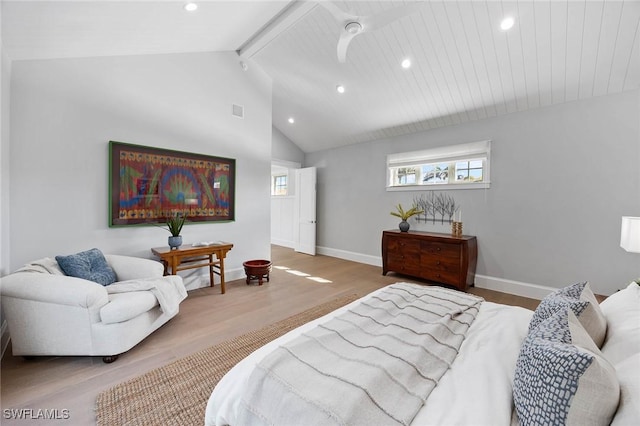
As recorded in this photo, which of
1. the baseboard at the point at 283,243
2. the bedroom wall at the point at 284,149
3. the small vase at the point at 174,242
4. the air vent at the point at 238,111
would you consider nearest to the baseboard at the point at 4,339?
the small vase at the point at 174,242

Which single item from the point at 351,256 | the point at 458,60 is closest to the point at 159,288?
the point at 351,256

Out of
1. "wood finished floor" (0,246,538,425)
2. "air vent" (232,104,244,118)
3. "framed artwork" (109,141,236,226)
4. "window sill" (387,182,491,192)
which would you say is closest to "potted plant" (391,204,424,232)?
"window sill" (387,182,491,192)

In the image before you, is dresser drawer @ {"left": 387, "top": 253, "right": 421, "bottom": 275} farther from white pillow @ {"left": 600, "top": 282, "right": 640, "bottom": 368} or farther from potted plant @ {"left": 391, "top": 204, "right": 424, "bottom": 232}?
white pillow @ {"left": 600, "top": 282, "right": 640, "bottom": 368}

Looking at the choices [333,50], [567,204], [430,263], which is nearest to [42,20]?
[333,50]

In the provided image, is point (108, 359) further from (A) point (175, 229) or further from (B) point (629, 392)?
(B) point (629, 392)

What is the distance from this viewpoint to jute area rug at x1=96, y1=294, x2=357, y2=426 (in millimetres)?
1546

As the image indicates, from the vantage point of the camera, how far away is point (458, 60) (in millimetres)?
3271

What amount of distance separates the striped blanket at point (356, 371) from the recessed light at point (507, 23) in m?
3.00

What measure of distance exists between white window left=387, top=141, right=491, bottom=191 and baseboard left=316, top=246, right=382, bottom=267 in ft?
4.84

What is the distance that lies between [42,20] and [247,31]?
2.16m

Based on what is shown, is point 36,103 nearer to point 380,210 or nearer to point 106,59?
point 106,59

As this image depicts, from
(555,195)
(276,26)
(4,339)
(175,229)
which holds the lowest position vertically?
(4,339)

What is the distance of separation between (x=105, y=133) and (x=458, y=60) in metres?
4.27

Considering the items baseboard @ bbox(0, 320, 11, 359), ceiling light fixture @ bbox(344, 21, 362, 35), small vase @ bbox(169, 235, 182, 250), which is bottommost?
baseboard @ bbox(0, 320, 11, 359)
